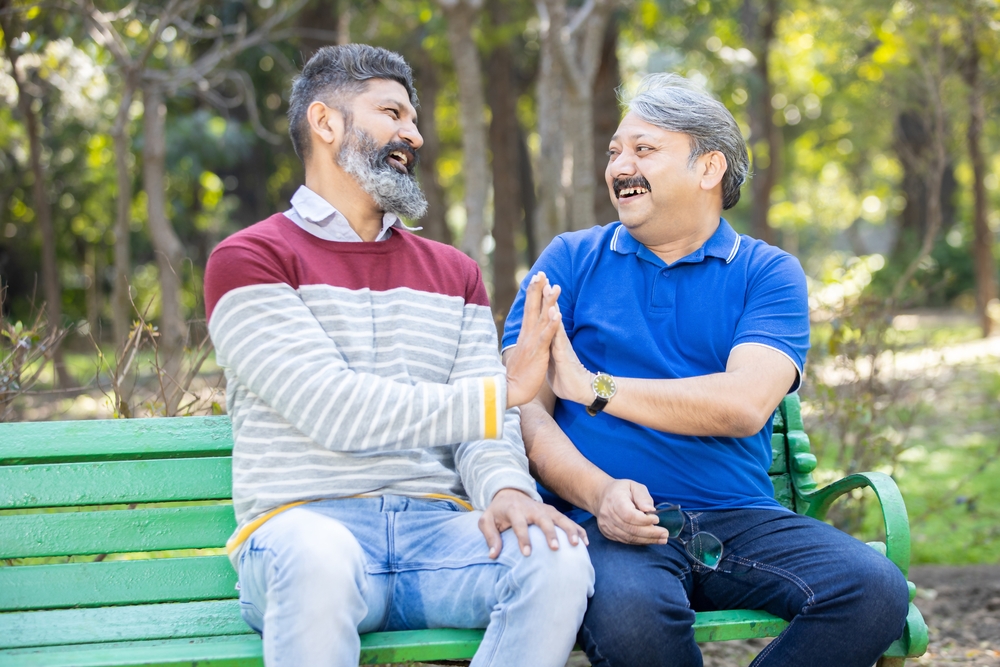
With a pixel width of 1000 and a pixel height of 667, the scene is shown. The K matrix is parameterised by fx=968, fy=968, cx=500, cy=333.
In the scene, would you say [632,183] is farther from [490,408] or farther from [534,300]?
[490,408]

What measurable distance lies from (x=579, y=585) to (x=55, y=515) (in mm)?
1527

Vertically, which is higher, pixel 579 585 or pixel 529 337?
pixel 529 337

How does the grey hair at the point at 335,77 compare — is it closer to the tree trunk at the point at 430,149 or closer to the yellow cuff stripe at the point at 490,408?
the yellow cuff stripe at the point at 490,408

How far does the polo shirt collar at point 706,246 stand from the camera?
297cm

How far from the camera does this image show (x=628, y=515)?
100 inches

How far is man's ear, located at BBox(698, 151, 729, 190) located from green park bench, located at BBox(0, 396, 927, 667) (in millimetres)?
993

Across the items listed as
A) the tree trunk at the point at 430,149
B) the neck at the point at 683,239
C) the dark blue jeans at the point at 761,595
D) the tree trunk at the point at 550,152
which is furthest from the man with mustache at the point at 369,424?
the tree trunk at the point at 430,149

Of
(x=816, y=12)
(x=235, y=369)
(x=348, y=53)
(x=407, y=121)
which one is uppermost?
(x=816, y=12)

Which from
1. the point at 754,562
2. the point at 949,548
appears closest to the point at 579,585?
the point at 754,562

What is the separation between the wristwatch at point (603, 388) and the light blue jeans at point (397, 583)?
0.44m

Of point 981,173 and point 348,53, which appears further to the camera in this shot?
point 981,173

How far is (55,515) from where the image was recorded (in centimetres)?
276

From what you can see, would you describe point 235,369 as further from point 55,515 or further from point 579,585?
point 579,585

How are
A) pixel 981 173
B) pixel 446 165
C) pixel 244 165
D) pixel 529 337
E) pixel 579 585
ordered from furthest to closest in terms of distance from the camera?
pixel 446 165 → pixel 244 165 → pixel 981 173 → pixel 529 337 → pixel 579 585
